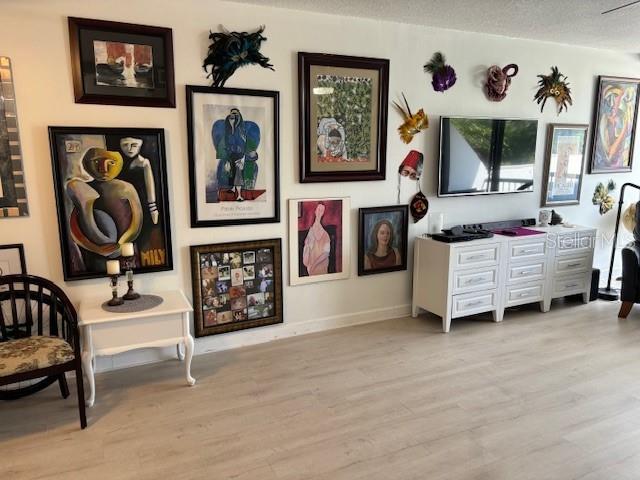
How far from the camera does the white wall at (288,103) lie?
8.88 ft

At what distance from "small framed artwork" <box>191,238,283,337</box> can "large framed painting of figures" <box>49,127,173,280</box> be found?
34 centimetres

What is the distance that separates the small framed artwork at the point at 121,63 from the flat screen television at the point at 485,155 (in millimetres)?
2268

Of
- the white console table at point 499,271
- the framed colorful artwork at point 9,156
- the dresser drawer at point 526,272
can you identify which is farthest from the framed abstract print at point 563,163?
the framed colorful artwork at point 9,156

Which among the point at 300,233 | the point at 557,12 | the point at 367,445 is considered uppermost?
the point at 557,12

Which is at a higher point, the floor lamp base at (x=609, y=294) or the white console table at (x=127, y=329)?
the white console table at (x=127, y=329)

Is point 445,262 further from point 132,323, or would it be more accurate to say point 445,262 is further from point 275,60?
point 132,323

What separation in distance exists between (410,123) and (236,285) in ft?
6.41

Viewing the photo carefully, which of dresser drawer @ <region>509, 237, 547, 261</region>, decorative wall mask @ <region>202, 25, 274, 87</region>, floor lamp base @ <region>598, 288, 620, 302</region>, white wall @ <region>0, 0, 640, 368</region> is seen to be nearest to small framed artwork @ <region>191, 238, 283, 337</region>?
white wall @ <region>0, 0, 640, 368</region>

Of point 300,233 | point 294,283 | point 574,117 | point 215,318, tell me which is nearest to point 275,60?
point 300,233

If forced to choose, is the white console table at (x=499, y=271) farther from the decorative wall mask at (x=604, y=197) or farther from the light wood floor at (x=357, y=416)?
the decorative wall mask at (x=604, y=197)

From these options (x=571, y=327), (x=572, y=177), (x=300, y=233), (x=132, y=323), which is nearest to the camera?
(x=132, y=323)

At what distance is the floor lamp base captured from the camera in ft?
15.1

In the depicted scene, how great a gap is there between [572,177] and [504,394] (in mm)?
2977

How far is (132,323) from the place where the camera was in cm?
270
